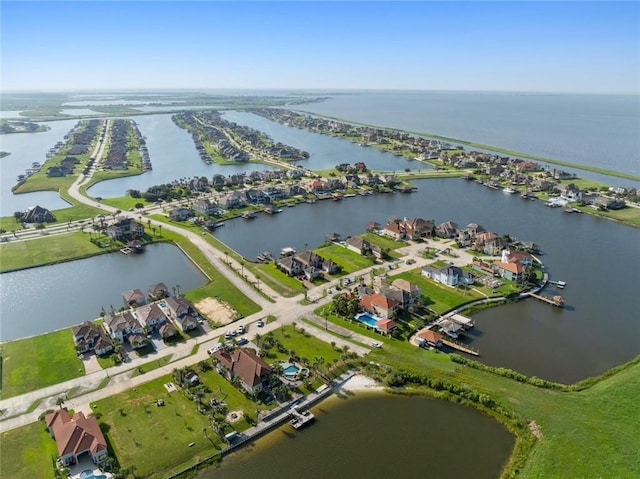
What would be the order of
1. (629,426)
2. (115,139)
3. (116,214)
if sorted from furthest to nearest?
(115,139), (116,214), (629,426)

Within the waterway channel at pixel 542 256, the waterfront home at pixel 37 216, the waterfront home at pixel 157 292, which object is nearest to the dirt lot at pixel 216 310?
the waterfront home at pixel 157 292

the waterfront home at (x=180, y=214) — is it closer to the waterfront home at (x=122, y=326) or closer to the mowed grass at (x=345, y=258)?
the mowed grass at (x=345, y=258)

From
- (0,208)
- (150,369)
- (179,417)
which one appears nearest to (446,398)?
(179,417)

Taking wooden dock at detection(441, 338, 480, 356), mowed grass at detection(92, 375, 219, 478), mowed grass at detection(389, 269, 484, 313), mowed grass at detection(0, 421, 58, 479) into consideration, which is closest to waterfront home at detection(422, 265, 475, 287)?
mowed grass at detection(389, 269, 484, 313)

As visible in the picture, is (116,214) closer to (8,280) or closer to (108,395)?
(8,280)

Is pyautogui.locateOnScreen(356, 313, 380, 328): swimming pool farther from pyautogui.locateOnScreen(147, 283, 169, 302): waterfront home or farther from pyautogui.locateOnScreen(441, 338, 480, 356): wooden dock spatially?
pyautogui.locateOnScreen(147, 283, 169, 302): waterfront home
